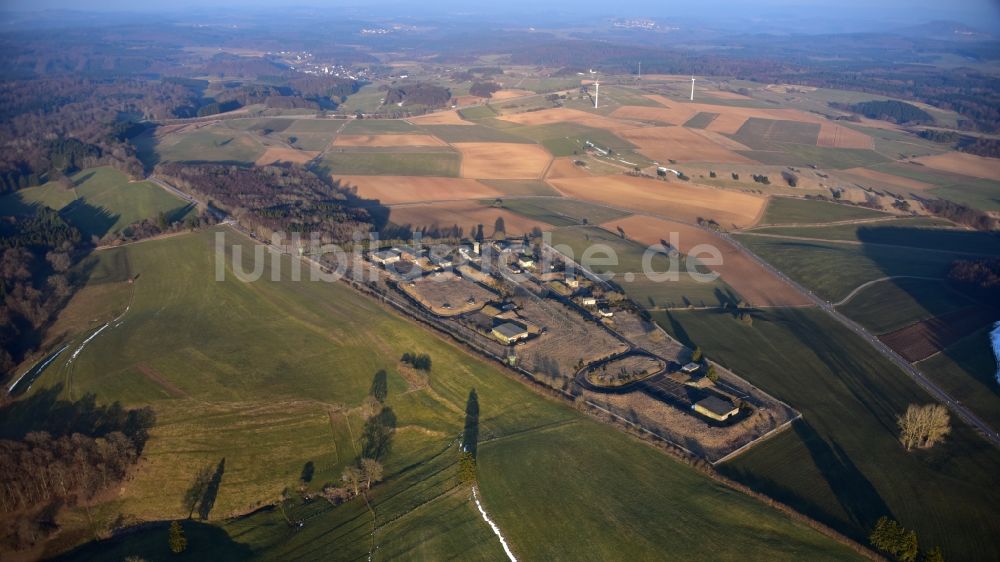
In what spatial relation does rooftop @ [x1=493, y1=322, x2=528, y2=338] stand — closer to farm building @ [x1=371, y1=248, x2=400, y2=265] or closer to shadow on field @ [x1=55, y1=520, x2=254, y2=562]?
farm building @ [x1=371, y1=248, x2=400, y2=265]

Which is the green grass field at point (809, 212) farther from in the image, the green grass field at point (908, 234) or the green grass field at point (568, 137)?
the green grass field at point (568, 137)

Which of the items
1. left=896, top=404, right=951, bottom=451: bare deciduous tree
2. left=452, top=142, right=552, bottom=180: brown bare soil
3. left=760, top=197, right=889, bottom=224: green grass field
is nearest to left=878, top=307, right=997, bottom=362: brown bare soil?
left=896, top=404, right=951, bottom=451: bare deciduous tree

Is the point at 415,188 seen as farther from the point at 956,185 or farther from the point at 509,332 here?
the point at 956,185

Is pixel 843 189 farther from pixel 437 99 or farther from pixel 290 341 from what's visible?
pixel 437 99

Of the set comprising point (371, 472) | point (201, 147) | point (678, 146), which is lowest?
point (371, 472)

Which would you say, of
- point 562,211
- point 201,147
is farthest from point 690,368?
point 201,147

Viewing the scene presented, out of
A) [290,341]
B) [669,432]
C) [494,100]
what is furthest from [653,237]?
[494,100]

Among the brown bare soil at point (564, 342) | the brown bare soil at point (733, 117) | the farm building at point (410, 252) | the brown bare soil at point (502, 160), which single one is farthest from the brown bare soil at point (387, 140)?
the brown bare soil at point (564, 342)
